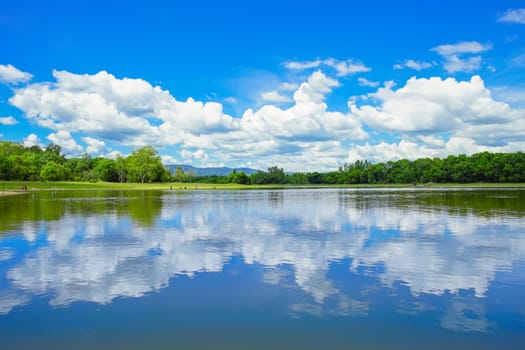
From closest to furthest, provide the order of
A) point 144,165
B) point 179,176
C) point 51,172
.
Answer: point 51,172, point 144,165, point 179,176

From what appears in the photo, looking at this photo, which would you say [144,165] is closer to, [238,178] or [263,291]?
[238,178]

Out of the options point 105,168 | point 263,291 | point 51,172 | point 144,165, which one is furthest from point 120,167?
point 263,291

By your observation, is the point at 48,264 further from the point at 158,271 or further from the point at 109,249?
the point at 158,271

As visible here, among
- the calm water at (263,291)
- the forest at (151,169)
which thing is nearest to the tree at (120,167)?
the forest at (151,169)

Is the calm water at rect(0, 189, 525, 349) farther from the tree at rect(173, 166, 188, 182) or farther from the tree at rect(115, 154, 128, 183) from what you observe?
the tree at rect(173, 166, 188, 182)

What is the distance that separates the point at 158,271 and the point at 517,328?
9912 millimetres

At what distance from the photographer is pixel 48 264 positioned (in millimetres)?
13953

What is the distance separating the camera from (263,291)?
10.7 meters

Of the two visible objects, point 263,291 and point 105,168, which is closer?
point 263,291

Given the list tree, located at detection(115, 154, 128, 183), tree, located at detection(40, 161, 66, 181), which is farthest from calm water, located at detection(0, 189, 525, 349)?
tree, located at detection(115, 154, 128, 183)

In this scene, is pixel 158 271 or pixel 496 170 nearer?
pixel 158 271

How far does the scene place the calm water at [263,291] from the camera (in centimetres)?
781

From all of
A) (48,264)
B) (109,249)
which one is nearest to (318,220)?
(109,249)

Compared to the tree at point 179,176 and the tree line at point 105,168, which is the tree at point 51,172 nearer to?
the tree line at point 105,168
